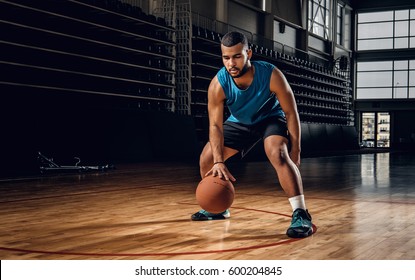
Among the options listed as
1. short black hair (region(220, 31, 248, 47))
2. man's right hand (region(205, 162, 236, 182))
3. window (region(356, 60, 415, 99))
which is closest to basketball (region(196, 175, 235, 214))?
man's right hand (region(205, 162, 236, 182))

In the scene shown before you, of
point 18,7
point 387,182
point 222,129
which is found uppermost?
point 18,7

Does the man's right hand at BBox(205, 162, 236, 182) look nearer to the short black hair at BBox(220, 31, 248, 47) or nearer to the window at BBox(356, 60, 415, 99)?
the short black hair at BBox(220, 31, 248, 47)

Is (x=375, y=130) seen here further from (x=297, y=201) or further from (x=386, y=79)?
(x=297, y=201)

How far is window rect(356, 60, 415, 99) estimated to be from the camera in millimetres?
25109

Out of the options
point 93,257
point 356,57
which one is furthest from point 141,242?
point 356,57

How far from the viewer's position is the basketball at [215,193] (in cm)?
331

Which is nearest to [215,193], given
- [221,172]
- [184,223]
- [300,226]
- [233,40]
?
[221,172]

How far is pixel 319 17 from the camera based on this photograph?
2339cm

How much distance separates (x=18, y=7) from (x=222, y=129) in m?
6.00

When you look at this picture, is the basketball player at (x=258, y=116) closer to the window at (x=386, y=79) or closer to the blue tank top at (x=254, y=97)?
the blue tank top at (x=254, y=97)

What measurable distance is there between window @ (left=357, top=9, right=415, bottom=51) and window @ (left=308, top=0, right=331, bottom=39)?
9.29 ft

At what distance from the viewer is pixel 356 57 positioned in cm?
2634
